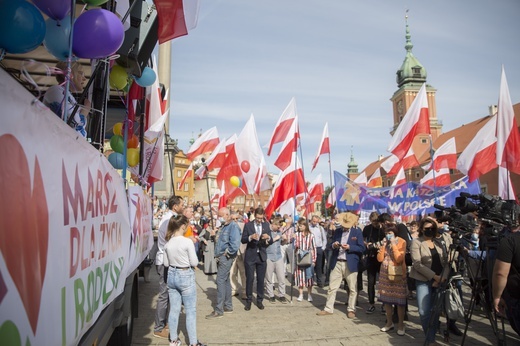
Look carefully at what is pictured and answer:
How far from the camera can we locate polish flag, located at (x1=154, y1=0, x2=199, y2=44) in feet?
14.9

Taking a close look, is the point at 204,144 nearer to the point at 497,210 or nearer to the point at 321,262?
the point at 321,262

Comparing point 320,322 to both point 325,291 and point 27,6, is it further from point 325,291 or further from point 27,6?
point 27,6

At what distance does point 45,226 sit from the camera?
1.87 metres

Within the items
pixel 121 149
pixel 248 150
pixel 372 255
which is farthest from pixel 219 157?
pixel 372 255

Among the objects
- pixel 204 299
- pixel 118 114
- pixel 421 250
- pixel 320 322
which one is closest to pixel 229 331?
pixel 320 322

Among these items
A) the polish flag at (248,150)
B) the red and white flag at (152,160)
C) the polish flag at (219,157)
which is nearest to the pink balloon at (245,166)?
the polish flag at (248,150)

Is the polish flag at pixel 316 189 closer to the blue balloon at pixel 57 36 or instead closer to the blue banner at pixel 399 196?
the blue banner at pixel 399 196

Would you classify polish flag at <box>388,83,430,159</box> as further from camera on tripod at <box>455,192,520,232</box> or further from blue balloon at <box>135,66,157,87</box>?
blue balloon at <box>135,66,157,87</box>

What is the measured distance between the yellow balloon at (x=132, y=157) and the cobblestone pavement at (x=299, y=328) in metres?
2.99

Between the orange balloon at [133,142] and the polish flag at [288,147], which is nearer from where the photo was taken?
the orange balloon at [133,142]

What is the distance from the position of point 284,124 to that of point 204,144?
4.25 m

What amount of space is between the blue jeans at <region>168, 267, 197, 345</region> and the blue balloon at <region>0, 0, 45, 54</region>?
3.67 m

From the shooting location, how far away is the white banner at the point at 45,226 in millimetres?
1521

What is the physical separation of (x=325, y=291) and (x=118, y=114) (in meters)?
7.06
